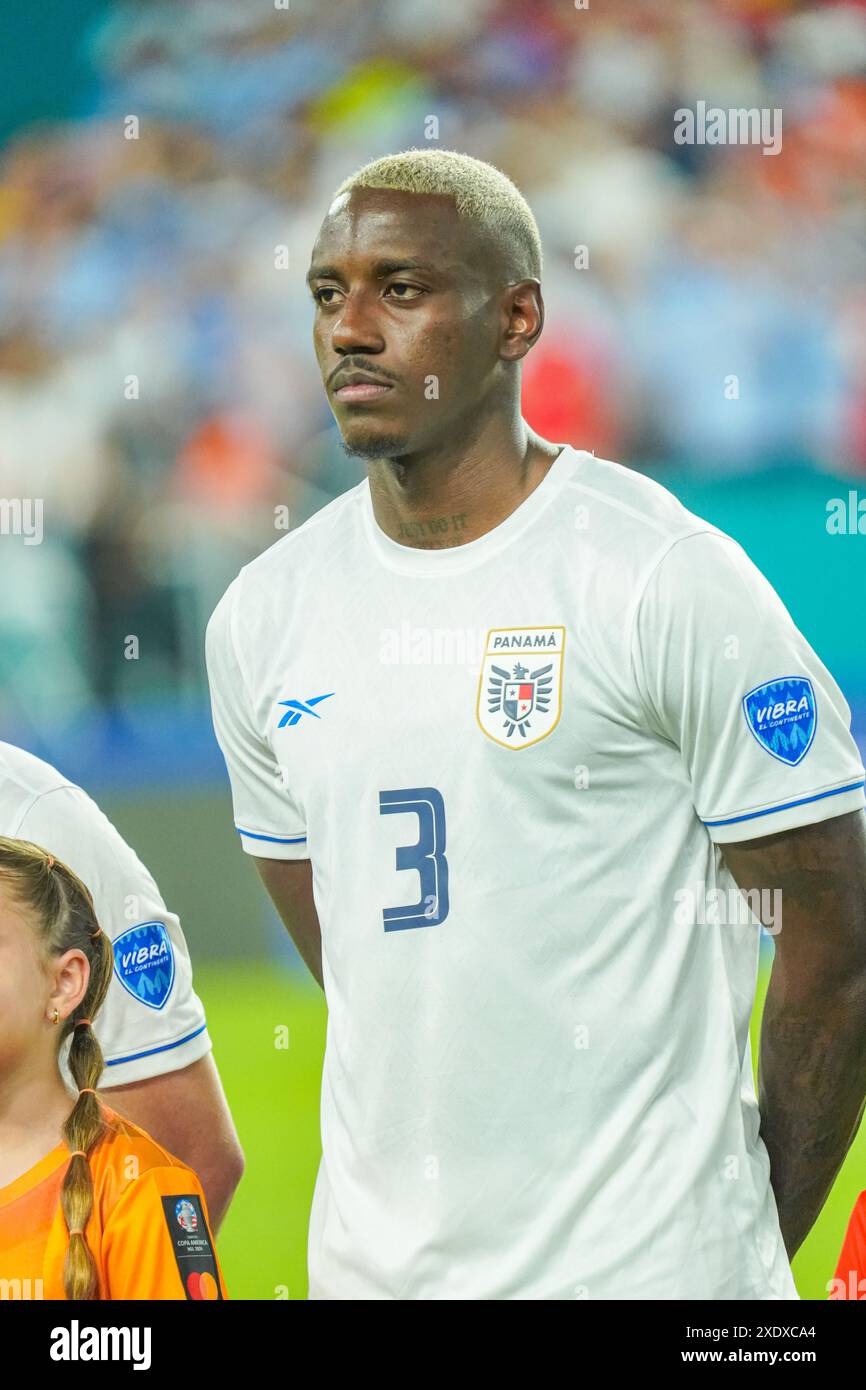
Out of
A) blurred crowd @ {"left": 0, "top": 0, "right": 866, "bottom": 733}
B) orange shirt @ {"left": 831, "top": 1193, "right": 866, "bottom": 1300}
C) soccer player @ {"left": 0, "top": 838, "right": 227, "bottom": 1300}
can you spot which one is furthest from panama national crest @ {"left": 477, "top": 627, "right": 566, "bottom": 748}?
blurred crowd @ {"left": 0, "top": 0, "right": 866, "bottom": 733}

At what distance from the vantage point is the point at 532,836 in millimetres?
1622

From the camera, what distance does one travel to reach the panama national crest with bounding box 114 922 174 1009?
1992 mm

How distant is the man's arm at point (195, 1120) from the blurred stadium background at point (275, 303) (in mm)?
389

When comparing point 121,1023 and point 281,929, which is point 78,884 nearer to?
point 121,1023

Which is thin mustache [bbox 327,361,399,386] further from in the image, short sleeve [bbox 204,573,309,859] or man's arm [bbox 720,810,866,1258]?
man's arm [bbox 720,810,866,1258]

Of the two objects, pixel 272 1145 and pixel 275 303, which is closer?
pixel 272 1145

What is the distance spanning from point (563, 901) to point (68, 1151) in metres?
0.63

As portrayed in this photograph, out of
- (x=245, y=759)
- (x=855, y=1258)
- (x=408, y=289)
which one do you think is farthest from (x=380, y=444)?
(x=855, y=1258)

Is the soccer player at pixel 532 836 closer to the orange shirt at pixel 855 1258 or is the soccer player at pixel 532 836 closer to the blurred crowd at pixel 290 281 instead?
the orange shirt at pixel 855 1258

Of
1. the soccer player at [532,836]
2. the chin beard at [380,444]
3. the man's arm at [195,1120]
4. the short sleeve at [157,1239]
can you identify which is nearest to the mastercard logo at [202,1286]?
the short sleeve at [157,1239]

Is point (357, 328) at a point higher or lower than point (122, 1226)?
higher

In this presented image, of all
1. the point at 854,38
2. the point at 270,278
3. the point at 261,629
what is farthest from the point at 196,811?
the point at 854,38

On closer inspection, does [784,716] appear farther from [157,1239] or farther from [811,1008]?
[157,1239]

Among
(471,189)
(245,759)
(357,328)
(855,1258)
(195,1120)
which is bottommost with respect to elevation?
(855,1258)
